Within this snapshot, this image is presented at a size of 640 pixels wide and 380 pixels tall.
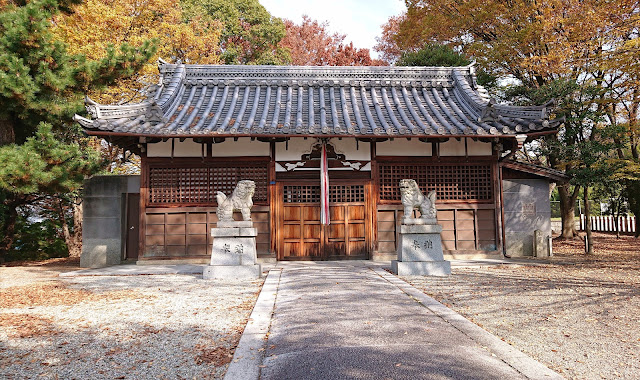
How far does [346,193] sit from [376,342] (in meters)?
7.59

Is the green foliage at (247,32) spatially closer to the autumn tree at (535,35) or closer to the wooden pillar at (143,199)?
the autumn tree at (535,35)

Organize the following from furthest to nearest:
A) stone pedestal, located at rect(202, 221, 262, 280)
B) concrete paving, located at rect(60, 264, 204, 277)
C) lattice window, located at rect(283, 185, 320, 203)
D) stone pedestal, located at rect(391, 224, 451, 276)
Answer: lattice window, located at rect(283, 185, 320, 203)
concrete paving, located at rect(60, 264, 204, 277)
stone pedestal, located at rect(391, 224, 451, 276)
stone pedestal, located at rect(202, 221, 262, 280)

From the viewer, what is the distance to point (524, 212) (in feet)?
40.6

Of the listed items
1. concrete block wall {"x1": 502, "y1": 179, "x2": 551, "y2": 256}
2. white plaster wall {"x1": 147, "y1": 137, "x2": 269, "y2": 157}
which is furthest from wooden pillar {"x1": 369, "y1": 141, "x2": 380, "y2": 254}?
concrete block wall {"x1": 502, "y1": 179, "x2": 551, "y2": 256}

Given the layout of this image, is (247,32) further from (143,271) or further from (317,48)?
(143,271)

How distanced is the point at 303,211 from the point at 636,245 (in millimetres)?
14275

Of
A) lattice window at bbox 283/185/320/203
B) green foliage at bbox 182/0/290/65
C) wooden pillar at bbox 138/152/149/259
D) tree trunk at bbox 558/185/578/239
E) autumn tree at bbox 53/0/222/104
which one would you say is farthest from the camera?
green foliage at bbox 182/0/290/65

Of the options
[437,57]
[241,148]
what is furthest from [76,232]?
[437,57]

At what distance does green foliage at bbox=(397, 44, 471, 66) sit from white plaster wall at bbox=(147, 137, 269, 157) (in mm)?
10455

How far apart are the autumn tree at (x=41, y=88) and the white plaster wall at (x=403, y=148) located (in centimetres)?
693

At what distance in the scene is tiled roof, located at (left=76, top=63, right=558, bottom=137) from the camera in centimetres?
1038

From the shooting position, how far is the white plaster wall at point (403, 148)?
11.7 m

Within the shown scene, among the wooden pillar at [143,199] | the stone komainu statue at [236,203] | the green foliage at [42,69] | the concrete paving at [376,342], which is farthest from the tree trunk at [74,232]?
the concrete paving at [376,342]

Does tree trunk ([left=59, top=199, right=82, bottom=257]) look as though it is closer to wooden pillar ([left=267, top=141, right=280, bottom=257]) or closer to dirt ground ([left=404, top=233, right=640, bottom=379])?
wooden pillar ([left=267, top=141, right=280, bottom=257])
